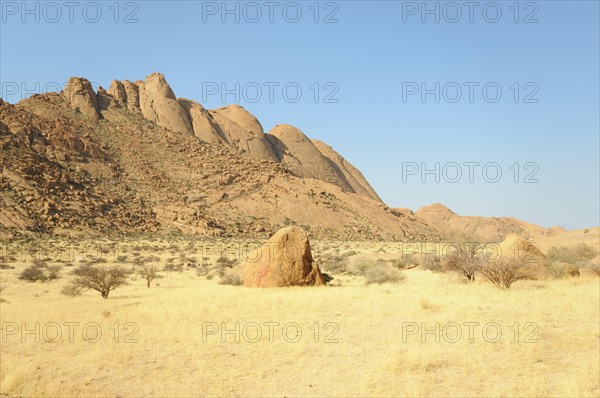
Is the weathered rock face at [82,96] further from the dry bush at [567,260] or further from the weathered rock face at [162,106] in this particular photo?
the dry bush at [567,260]

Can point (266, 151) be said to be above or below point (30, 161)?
above

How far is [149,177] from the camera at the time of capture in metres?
67.9

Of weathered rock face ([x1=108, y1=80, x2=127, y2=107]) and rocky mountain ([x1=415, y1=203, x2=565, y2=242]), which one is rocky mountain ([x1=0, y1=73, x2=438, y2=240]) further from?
rocky mountain ([x1=415, y1=203, x2=565, y2=242])

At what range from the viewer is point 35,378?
8188 millimetres

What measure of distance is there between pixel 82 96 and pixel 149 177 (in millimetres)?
20937

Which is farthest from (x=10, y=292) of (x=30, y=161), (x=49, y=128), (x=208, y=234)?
(x=49, y=128)

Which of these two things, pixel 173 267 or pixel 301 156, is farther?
pixel 301 156

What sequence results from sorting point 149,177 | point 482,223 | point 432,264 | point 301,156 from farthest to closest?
point 482,223
point 301,156
point 149,177
point 432,264

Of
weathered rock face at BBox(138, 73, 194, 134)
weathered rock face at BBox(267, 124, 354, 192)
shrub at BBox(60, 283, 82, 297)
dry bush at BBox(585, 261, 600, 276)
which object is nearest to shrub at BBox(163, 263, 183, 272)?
shrub at BBox(60, 283, 82, 297)

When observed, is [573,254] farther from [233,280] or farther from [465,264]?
[233,280]

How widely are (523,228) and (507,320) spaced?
123 m

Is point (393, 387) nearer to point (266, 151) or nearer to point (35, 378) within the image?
point (35, 378)

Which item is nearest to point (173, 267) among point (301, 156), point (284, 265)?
point (284, 265)

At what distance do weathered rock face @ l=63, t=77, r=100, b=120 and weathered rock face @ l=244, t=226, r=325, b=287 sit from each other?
6493 centimetres
